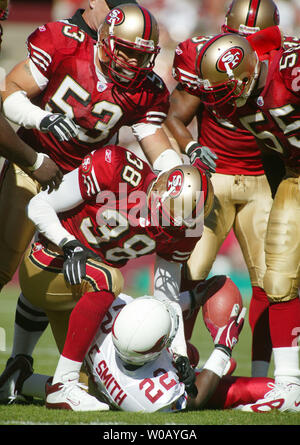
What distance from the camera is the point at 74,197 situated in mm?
3109

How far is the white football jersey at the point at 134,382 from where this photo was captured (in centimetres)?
286

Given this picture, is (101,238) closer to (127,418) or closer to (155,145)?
(155,145)

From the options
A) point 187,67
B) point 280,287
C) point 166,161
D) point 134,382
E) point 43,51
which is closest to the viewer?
point 134,382

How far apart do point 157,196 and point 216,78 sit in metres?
0.65

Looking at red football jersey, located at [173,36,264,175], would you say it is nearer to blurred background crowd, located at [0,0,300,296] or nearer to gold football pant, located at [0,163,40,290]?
gold football pant, located at [0,163,40,290]

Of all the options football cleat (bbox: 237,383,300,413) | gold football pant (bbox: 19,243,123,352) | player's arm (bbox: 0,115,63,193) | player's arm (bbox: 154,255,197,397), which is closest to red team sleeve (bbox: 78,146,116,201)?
player's arm (bbox: 0,115,63,193)

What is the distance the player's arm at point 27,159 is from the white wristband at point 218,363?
986 mm

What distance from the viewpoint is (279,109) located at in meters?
3.22

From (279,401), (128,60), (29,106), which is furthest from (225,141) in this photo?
(279,401)

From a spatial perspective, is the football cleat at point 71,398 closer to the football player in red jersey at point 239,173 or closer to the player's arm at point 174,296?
the player's arm at point 174,296

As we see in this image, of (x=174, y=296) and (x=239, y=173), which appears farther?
(x=239, y=173)

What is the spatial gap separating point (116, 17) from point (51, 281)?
4.08 feet
